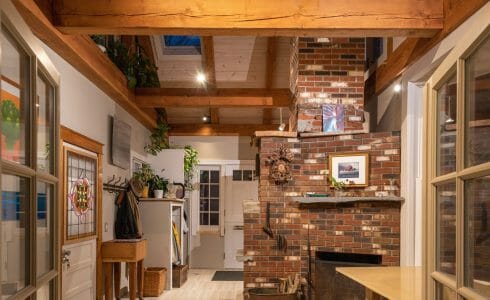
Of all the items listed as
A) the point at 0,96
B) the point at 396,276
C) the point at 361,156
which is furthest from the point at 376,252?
the point at 0,96

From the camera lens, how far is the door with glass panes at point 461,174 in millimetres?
1247

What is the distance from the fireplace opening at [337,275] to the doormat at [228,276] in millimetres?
3015

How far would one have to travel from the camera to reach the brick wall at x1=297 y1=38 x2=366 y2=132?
504cm

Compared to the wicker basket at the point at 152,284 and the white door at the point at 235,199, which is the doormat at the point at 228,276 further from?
the wicker basket at the point at 152,284

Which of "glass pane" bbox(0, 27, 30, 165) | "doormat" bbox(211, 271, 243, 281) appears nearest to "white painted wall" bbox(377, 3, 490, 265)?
"glass pane" bbox(0, 27, 30, 165)

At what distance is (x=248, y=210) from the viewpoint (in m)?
5.08

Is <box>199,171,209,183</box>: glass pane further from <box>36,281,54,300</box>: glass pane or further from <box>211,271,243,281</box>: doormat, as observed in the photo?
<box>36,281,54,300</box>: glass pane

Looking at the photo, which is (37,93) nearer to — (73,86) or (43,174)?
(43,174)

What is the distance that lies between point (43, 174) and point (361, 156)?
3.67 m

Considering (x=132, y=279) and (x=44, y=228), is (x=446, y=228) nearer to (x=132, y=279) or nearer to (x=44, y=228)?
(x=44, y=228)

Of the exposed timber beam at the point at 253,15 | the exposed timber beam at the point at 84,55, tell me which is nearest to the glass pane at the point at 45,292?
the exposed timber beam at the point at 84,55

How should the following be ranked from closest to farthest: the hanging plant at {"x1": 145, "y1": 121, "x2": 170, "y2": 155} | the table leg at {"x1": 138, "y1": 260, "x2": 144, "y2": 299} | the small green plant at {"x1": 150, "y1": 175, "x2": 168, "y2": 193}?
the table leg at {"x1": 138, "y1": 260, "x2": 144, "y2": 299} < the small green plant at {"x1": 150, "y1": 175, "x2": 168, "y2": 193} < the hanging plant at {"x1": 145, "y1": 121, "x2": 170, "y2": 155}

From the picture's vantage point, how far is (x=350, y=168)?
472 cm

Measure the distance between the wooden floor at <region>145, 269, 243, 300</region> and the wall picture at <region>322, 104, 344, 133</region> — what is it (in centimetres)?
272
